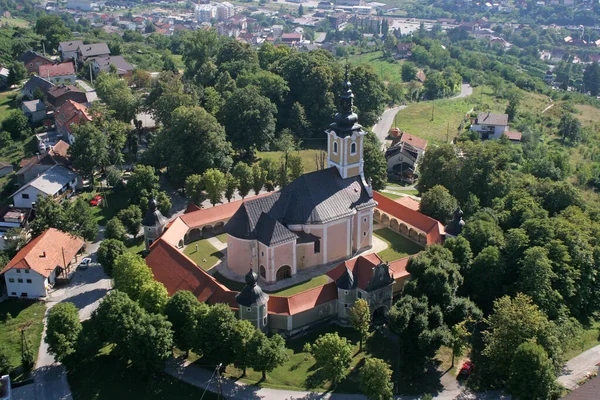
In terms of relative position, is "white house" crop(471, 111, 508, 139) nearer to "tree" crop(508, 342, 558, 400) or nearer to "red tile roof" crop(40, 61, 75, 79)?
"tree" crop(508, 342, 558, 400)

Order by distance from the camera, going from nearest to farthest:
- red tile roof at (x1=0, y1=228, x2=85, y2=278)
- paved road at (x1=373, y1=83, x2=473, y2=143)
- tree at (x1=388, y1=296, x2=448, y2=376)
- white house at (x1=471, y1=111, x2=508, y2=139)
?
tree at (x1=388, y1=296, x2=448, y2=376) < red tile roof at (x1=0, y1=228, x2=85, y2=278) < white house at (x1=471, y1=111, x2=508, y2=139) < paved road at (x1=373, y1=83, x2=473, y2=143)

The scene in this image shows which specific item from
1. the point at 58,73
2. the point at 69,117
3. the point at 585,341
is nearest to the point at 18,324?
the point at 69,117

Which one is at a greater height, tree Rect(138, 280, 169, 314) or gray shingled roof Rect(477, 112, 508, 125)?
tree Rect(138, 280, 169, 314)

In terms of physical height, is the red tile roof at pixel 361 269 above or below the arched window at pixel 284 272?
above

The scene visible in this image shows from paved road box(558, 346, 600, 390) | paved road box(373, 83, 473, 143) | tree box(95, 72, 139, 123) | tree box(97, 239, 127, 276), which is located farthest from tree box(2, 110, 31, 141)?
paved road box(558, 346, 600, 390)

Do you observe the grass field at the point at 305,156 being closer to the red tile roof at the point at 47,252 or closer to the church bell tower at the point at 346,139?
the church bell tower at the point at 346,139

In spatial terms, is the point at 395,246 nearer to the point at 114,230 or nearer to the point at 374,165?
the point at 374,165

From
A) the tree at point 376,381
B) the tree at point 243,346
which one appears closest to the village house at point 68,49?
the tree at point 243,346
